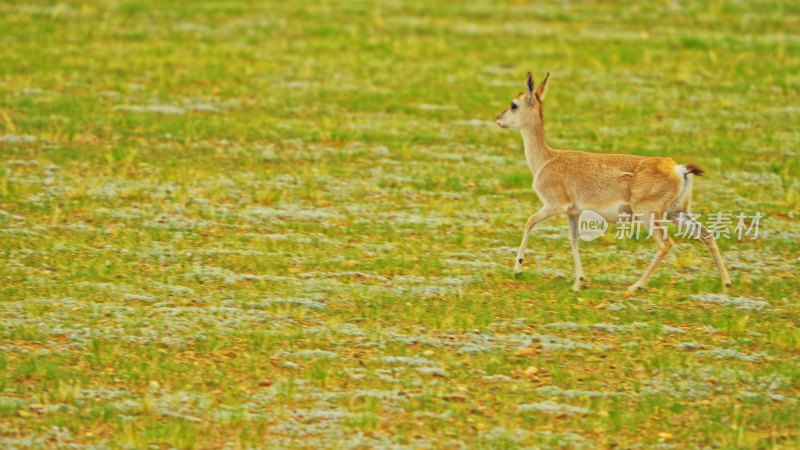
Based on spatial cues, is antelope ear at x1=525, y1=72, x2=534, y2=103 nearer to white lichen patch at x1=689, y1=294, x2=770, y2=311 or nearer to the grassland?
the grassland

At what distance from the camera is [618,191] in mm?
14711

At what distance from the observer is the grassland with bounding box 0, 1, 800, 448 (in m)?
11.1

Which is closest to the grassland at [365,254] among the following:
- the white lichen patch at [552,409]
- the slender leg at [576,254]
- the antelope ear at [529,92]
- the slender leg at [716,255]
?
the white lichen patch at [552,409]

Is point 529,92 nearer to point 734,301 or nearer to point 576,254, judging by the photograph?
point 576,254

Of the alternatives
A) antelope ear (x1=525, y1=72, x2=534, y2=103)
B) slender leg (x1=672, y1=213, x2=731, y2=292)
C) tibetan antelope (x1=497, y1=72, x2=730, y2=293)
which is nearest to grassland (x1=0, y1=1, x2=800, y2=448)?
slender leg (x1=672, y1=213, x2=731, y2=292)

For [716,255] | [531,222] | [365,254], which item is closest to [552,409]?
[531,222]

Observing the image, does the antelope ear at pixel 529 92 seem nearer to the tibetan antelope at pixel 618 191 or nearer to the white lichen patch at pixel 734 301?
the tibetan antelope at pixel 618 191

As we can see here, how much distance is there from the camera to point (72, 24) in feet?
115

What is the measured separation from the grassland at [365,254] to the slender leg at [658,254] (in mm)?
343

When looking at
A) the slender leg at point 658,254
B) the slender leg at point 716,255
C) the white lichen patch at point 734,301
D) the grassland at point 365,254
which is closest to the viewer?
the grassland at point 365,254

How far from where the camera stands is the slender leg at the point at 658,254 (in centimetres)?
1480

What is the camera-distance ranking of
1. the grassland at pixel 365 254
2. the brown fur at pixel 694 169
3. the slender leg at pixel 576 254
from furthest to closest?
the slender leg at pixel 576 254
the brown fur at pixel 694 169
the grassland at pixel 365 254

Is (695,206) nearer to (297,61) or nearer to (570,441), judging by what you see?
(570,441)

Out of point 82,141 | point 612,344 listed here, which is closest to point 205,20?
point 82,141
